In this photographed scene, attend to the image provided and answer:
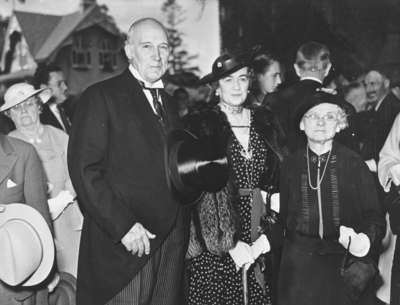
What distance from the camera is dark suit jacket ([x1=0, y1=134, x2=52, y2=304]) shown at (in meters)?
3.82

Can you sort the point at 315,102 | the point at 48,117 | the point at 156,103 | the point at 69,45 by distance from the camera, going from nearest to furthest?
the point at 156,103 < the point at 315,102 < the point at 48,117 < the point at 69,45

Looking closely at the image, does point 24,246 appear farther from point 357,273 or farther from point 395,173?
point 395,173

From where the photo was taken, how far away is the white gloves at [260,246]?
3.83m

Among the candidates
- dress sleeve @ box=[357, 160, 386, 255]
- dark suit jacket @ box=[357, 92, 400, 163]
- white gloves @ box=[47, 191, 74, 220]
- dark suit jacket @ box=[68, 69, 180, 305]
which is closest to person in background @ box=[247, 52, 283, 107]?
dark suit jacket @ box=[357, 92, 400, 163]

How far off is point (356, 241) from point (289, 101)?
1.49 meters

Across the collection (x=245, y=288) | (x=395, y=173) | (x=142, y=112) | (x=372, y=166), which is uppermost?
(x=142, y=112)

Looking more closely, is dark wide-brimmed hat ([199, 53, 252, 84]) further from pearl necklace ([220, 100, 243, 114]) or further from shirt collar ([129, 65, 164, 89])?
shirt collar ([129, 65, 164, 89])

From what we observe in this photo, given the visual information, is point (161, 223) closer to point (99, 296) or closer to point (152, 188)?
point (152, 188)

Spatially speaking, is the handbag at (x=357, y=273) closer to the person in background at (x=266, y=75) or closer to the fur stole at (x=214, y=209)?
the fur stole at (x=214, y=209)

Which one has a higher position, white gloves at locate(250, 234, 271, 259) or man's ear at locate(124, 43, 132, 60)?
man's ear at locate(124, 43, 132, 60)

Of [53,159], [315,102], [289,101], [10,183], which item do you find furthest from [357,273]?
[53,159]

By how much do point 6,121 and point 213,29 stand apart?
13.8 ft

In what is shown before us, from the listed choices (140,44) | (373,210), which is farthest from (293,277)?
(140,44)

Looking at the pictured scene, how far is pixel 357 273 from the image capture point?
3.60 metres
